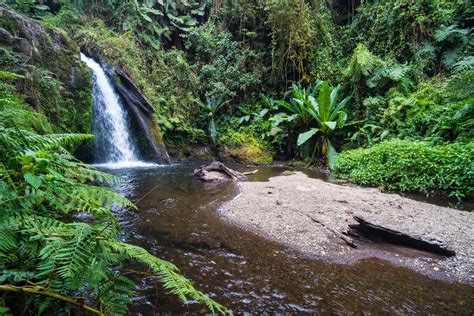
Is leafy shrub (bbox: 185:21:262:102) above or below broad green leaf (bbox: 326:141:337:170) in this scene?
above

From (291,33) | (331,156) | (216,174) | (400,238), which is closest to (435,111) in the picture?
(331,156)

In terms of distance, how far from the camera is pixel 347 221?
478 centimetres

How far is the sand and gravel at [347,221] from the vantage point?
3.74 metres

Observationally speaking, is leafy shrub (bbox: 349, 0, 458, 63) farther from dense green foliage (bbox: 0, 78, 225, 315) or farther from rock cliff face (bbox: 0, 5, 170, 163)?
dense green foliage (bbox: 0, 78, 225, 315)

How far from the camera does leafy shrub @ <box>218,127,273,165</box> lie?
12.7 meters

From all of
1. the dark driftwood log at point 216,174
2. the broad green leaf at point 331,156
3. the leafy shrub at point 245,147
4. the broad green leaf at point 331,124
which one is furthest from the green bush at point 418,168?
the leafy shrub at point 245,147

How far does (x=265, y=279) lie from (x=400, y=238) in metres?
2.30

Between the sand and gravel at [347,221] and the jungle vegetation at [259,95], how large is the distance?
1.76 m

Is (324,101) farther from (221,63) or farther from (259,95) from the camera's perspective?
(221,63)

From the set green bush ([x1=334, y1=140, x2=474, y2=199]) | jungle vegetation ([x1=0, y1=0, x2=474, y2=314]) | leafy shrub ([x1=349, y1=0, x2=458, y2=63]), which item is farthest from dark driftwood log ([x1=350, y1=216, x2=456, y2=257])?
leafy shrub ([x1=349, y1=0, x2=458, y2=63])

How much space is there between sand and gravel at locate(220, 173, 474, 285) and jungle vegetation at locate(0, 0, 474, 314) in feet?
5.78

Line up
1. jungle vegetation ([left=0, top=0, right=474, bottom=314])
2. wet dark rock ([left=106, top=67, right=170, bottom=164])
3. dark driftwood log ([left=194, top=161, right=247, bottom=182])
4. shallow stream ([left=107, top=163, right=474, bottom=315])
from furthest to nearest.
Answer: wet dark rock ([left=106, top=67, right=170, bottom=164]) → dark driftwood log ([left=194, top=161, right=247, bottom=182]) → shallow stream ([left=107, top=163, right=474, bottom=315]) → jungle vegetation ([left=0, top=0, right=474, bottom=314])

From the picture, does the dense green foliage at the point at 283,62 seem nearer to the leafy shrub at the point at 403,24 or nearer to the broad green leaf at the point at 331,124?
the leafy shrub at the point at 403,24

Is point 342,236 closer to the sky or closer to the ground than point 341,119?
closer to the ground
